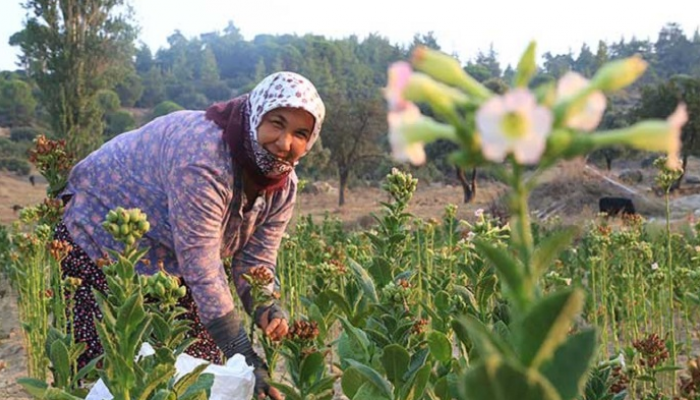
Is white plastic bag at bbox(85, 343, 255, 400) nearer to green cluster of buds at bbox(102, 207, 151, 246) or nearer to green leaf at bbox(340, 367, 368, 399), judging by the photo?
green leaf at bbox(340, 367, 368, 399)

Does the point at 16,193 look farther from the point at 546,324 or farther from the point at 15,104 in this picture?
the point at 546,324

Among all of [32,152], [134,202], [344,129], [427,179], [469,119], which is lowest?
[427,179]

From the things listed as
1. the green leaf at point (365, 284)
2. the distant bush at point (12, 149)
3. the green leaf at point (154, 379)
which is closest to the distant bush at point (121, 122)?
the distant bush at point (12, 149)

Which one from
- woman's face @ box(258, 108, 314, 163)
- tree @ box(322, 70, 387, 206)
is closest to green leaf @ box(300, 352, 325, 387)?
woman's face @ box(258, 108, 314, 163)

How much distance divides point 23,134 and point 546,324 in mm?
40176

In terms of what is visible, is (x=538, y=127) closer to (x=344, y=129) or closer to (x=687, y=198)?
(x=687, y=198)

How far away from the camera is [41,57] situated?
2045 centimetres

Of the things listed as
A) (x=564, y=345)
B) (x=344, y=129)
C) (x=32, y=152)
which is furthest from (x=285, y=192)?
(x=344, y=129)

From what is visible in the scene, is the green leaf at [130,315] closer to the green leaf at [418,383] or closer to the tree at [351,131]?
the green leaf at [418,383]

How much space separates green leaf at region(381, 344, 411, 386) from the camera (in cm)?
160

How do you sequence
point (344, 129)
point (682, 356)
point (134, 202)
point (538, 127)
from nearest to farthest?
→ point (538, 127) → point (134, 202) → point (682, 356) → point (344, 129)

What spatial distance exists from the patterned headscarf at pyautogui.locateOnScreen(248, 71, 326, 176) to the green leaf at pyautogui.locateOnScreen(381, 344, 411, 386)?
1026mm

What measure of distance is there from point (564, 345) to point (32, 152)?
6.40 feet

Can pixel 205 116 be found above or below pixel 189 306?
above
